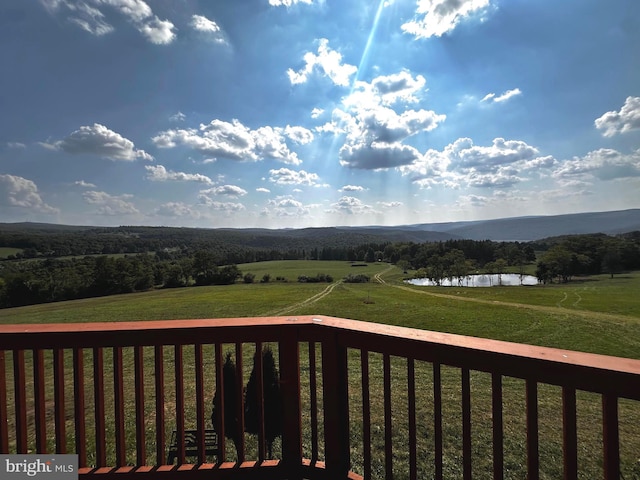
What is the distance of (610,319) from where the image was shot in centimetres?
2411

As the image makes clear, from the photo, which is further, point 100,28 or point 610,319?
point 610,319

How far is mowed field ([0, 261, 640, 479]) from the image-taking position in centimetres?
445

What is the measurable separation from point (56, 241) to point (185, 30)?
73339 mm

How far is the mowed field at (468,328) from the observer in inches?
175

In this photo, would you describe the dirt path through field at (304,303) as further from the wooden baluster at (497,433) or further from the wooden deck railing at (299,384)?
the wooden baluster at (497,433)

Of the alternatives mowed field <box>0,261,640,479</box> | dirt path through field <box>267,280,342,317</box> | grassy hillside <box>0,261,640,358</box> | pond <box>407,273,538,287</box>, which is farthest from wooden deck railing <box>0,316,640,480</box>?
pond <box>407,273,538,287</box>

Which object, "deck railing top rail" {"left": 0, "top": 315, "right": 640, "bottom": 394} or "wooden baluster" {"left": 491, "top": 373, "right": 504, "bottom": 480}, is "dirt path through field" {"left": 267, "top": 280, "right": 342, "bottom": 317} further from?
"wooden baluster" {"left": 491, "top": 373, "right": 504, "bottom": 480}

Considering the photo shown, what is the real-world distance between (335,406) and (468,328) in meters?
24.2

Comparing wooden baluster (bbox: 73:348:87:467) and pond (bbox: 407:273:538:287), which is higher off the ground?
wooden baluster (bbox: 73:348:87:467)

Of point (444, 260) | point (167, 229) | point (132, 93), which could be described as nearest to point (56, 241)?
point (167, 229)

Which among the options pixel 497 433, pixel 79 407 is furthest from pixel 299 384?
pixel 79 407

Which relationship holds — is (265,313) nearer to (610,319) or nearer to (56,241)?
(610,319)

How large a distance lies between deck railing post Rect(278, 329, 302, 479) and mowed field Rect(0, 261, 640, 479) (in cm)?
262

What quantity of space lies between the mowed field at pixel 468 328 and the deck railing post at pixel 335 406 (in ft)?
8.52
